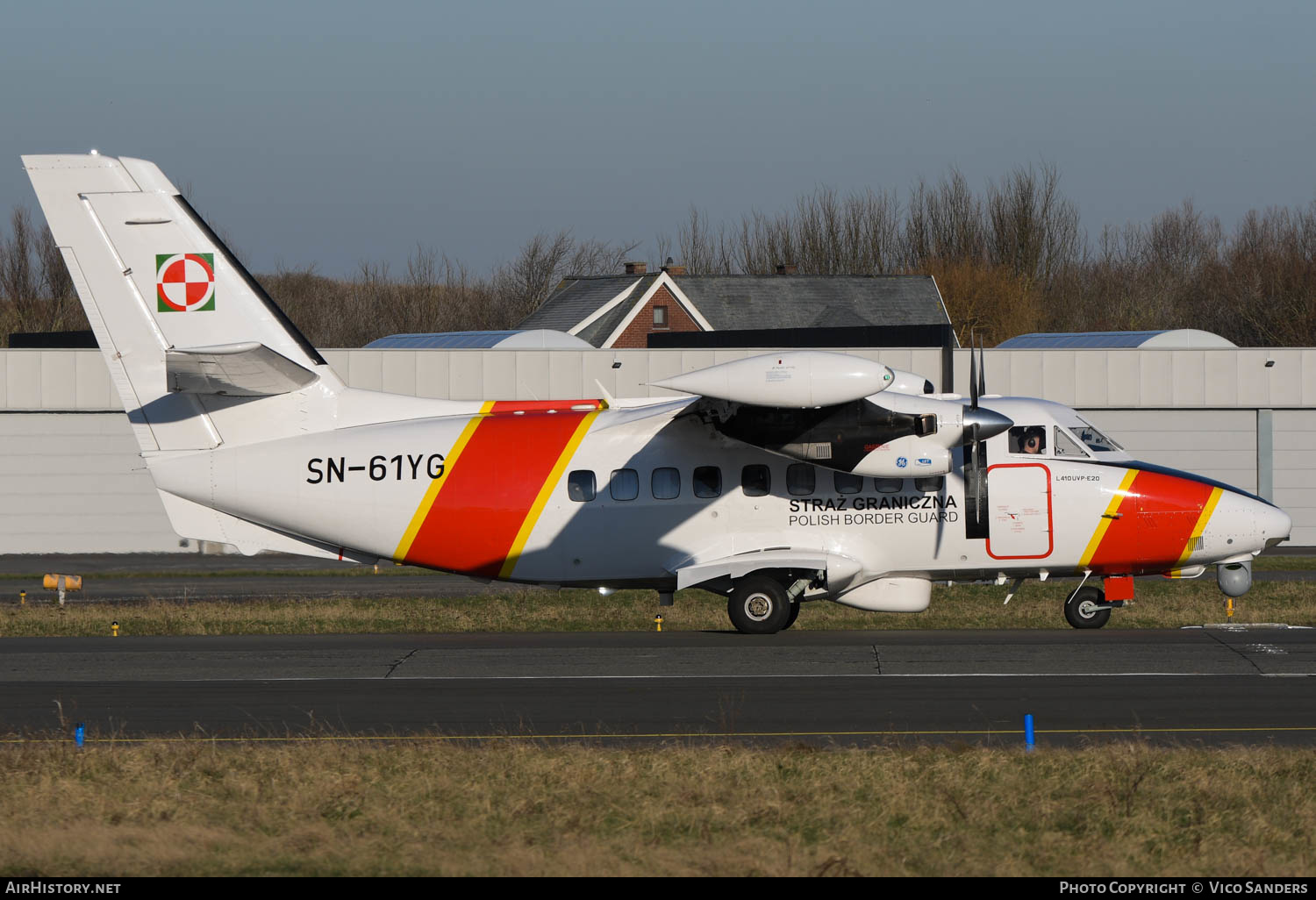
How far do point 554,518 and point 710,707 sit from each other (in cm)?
676

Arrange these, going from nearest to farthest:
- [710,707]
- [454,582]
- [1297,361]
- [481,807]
Result: [481,807] < [710,707] < [454,582] < [1297,361]

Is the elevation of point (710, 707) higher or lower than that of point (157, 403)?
lower

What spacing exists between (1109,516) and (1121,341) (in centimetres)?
2484

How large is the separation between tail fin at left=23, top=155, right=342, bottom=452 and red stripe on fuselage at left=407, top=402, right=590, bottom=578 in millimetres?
2511

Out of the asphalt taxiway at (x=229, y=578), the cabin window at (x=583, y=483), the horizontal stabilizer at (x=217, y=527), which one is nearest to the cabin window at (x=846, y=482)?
the cabin window at (x=583, y=483)

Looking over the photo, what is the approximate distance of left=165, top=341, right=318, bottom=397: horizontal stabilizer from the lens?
1914cm

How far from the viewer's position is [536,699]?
16.3 m

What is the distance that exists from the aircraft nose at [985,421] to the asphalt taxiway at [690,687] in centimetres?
296

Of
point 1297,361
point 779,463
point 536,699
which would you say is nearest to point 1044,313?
point 1297,361

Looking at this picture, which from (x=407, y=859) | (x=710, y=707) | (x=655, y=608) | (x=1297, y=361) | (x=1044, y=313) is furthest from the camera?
(x=1044, y=313)

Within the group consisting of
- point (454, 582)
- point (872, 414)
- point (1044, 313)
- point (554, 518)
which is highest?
point (1044, 313)

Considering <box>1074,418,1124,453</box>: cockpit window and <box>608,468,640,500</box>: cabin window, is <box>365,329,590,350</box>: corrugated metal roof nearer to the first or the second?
<box>608,468,640,500</box>: cabin window

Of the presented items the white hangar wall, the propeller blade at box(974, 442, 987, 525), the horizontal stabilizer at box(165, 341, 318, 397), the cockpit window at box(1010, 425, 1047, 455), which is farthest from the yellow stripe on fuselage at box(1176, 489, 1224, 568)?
the white hangar wall

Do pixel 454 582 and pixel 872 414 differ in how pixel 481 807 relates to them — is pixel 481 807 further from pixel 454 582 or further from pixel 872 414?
pixel 454 582
